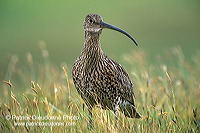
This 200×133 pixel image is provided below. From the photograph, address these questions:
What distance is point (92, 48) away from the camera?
222 inches

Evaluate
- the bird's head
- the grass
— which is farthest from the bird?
the grass

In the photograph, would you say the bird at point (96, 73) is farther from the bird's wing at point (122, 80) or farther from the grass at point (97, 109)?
the grass at point (97, 109)

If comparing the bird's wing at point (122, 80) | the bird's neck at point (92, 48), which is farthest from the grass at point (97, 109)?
the bird's neck at point (92, 48)

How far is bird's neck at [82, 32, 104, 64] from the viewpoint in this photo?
5594 mm

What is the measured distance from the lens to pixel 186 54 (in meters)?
12.9

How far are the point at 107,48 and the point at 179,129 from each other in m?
10.7

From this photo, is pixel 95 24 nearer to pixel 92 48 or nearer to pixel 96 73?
pixel 92 48

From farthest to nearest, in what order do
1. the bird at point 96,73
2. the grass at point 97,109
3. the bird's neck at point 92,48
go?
the bird's neck at point 92,48
the bird at point 96,73
the grass at point 97,109

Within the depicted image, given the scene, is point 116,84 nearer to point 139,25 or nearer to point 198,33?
point 198,33

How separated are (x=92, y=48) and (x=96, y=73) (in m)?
0.38

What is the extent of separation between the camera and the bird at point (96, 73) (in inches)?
215

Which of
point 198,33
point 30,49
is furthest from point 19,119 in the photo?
point 198,33

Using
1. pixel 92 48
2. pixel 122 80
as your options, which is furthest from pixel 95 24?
pixel 122 80

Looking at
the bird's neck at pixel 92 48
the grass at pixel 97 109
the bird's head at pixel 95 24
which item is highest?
the bird's head at pixel 95 24
